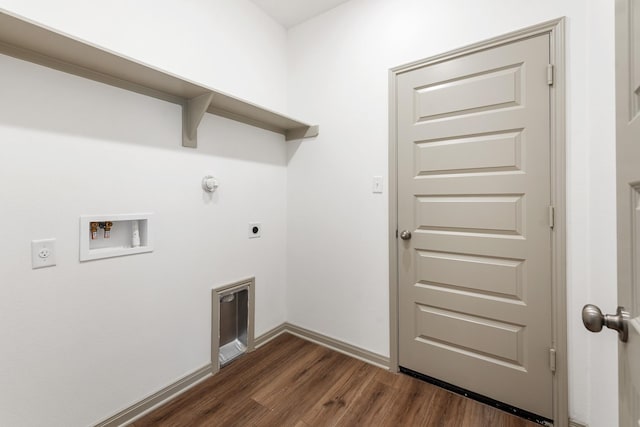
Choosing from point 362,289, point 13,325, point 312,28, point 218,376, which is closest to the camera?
point 13,325

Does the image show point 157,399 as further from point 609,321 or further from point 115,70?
point 609,321

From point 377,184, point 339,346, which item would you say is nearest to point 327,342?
point 339,346

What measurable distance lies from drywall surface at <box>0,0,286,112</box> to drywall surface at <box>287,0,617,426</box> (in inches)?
9.8

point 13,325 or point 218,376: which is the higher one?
point 13,325

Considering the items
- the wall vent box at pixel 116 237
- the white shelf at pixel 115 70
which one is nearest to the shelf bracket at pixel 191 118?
the white shelf at pixel 115 70

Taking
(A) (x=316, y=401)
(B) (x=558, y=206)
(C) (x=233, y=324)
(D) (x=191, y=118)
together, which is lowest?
(A) (x=316, y=401)

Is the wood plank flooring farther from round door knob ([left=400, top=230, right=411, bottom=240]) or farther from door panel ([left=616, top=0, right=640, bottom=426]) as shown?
door panel ([left=616, top=0, right=640, bottom=426])

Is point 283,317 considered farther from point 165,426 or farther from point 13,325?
point 13,325

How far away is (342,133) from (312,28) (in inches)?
37.2

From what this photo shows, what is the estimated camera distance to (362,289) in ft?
6.99

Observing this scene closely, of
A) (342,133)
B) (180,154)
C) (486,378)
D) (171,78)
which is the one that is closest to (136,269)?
(180,154)

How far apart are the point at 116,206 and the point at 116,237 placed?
6.9 inches

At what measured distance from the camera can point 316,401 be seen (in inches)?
66.6

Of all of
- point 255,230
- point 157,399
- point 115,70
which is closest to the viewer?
point 115,70
